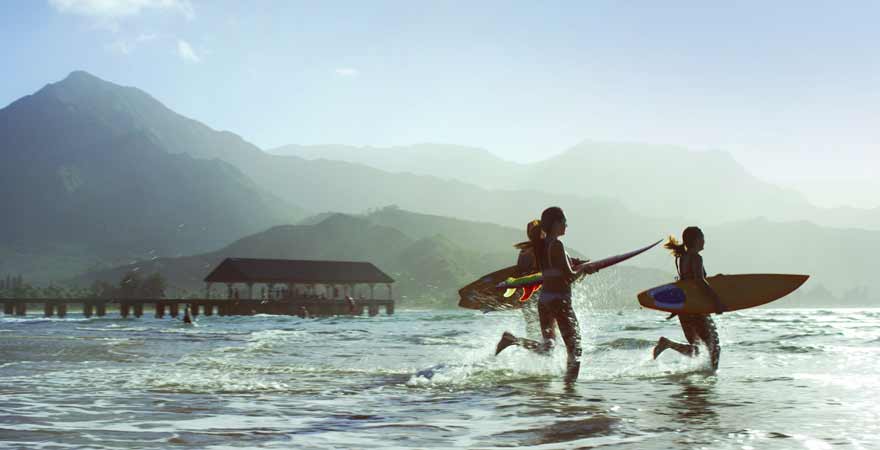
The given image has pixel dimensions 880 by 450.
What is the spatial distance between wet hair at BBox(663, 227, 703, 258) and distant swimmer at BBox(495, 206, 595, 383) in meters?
1.88

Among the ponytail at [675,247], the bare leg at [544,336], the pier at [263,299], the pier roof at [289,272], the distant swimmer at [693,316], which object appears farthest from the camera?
the pier roof at [289,272]

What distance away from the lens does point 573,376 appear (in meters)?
9.80

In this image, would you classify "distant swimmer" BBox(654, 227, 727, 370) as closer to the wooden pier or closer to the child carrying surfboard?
the child carrying surfboard

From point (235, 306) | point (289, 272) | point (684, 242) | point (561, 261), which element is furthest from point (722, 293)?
point (235, 306)

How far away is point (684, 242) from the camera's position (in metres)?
11.0

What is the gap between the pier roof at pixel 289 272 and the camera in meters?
79.2

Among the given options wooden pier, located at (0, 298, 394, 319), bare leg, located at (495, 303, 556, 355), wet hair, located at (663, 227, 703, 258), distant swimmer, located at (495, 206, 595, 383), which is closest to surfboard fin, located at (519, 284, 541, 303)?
bare leg, located at (495, 303, 556, 355)

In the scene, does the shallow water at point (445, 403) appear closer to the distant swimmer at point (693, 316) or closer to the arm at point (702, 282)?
the distant swimmer at point (693, 316)

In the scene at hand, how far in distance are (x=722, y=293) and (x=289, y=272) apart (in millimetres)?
73791

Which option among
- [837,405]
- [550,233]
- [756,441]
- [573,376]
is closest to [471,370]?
[573,376]

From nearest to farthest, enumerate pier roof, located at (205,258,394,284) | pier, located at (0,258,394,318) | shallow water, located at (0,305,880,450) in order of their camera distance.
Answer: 1. shallow water, located at (0,305,880,450)
2. pier, located at (0,258,394,318)
3. pier roof, located at (205,258,394,284)

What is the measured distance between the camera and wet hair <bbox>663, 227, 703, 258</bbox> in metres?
10.8

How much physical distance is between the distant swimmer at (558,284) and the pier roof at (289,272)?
7028 centimetres

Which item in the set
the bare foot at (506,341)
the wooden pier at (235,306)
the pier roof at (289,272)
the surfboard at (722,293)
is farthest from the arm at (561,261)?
the wooden pier at (235,306)
